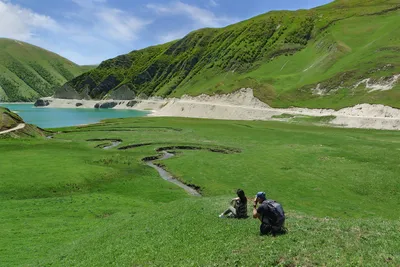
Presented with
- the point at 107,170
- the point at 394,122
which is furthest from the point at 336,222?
the point at 394,122

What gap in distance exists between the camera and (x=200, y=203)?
31562 mm

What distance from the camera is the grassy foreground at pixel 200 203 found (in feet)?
60.7

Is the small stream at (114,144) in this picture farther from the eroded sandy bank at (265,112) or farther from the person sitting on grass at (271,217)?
the eroded sandy bank at (265,112)

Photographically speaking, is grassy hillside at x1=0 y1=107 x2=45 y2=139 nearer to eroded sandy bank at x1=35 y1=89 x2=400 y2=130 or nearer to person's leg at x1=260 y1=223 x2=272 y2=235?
person's leg at x1=260 y1=223 x2=272 y2=235

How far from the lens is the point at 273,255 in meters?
16.6

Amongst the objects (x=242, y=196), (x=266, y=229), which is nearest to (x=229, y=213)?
(x=242, y=196)

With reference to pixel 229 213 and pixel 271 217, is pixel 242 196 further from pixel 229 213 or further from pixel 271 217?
pixel 271 217

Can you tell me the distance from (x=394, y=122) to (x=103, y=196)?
9058 centimetres

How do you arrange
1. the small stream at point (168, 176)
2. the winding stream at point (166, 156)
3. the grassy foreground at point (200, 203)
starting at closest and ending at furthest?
the grassy foreground at point (200, 203) → the small stream at point (168, 176) → the winding stream at point (166, 156)

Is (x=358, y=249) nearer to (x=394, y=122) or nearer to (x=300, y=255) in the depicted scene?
(x=300, y=255)

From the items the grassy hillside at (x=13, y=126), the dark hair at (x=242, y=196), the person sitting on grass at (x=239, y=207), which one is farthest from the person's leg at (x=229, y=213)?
the grassy hillside at (x=13, y=126)

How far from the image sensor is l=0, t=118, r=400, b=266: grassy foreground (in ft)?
60.7

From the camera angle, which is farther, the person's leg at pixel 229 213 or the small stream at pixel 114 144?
the small stream at pixel 114 144

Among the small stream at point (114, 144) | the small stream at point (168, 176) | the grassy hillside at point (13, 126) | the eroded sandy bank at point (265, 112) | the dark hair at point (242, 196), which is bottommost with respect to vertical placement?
the small stream at point (168, 176)
